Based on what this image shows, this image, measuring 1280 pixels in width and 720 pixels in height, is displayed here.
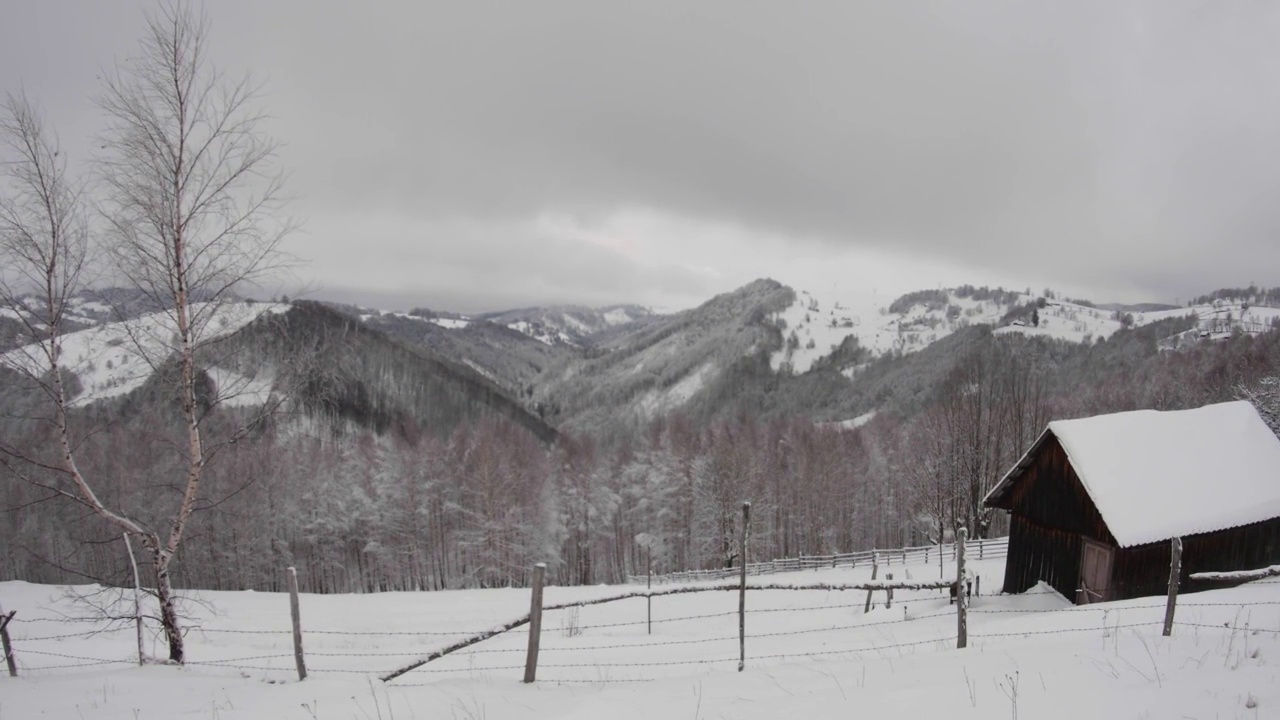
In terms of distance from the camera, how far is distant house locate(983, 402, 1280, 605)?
47.5 ft

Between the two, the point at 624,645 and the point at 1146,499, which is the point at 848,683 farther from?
the point at 1146,499

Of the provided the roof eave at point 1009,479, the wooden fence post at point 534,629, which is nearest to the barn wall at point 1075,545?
the roof eave at point 1009,479

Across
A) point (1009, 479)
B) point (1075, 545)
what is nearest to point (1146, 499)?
point (1075, 545)

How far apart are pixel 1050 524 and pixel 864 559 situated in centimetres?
1647

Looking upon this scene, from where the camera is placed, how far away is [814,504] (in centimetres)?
5106

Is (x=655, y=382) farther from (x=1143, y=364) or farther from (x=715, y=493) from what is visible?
(x=715, y=493)

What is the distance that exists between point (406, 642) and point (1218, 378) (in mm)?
64856

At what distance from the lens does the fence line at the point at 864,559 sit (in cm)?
2650

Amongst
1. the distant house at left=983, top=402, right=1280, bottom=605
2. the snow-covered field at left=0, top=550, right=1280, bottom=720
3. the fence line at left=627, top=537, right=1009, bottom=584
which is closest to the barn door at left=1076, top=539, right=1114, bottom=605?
the distant house at left=983, top=402, right=1280, bottom=605

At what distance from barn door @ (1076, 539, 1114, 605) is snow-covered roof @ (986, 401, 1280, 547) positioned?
3.72ft

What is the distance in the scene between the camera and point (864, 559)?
31.8 m

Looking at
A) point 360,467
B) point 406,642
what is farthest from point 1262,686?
point 360,467

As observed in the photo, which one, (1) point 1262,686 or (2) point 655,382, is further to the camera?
(2) point 655,382

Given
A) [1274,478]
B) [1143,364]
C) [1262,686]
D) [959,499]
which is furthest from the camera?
[1143,364]
